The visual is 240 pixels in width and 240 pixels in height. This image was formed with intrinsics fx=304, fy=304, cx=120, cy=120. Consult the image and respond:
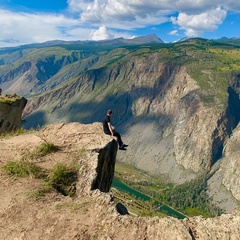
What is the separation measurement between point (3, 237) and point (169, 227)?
28.2ft

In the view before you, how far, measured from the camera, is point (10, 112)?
60.5m

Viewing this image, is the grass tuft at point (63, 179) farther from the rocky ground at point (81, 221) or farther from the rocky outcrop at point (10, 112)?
the rocky outcrop at point (10, 112)

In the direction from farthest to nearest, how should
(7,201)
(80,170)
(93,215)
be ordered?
(80,170)
(7,201)
(93,215)

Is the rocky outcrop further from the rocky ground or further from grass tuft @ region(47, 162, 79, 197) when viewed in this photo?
the rocky ground

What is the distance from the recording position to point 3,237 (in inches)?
618

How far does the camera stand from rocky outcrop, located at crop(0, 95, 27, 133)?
58.3 metres

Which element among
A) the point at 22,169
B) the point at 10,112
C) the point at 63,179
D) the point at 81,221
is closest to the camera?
the point at 81,221

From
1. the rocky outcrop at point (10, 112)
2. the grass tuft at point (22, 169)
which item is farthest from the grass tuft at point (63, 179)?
the rocky outcrop at point (10, 112)

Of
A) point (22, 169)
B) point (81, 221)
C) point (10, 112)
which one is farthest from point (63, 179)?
point (10, 112)

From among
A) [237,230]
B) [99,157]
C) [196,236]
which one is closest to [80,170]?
[99,157]

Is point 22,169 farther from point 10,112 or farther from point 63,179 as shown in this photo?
point 10,112

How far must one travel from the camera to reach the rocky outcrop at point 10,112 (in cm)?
5831

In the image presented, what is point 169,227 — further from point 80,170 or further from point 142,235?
point 80,170

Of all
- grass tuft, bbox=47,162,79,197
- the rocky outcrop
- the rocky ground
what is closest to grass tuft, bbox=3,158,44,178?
the rocky ground
